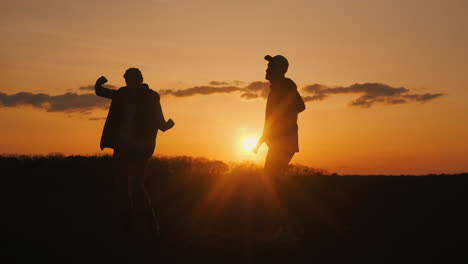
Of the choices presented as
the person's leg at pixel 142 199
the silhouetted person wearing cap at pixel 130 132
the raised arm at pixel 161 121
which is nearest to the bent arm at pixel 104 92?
the silhouetted person wearing cap at pixel 130 132

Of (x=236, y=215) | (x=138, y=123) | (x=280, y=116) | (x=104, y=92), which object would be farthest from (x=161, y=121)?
(x=236, y=215)

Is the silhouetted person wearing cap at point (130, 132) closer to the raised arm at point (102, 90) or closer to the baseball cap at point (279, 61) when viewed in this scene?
the raised arm at point (102, 90)

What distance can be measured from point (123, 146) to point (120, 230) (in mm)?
1499

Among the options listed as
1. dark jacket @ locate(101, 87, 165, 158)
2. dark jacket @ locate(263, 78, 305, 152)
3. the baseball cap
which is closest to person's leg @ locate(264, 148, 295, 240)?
dark jacket @ locate(263, 78, 305, 152)

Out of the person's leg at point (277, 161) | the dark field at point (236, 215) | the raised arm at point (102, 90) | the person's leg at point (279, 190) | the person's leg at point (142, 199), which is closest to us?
the dark field at point (236, 215)

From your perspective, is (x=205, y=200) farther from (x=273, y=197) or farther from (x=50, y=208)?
(x=273, y=197)

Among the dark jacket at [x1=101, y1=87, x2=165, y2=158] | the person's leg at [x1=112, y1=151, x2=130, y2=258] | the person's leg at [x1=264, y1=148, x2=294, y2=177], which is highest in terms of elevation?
the dark jacket at [x1=101, y1=87, x2=165, y2=158]

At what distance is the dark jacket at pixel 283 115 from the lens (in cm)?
1032

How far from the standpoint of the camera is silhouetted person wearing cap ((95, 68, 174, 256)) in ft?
34.3

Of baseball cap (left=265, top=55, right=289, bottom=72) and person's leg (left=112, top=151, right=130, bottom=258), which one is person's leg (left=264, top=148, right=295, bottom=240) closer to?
baseball cap (left=265, top=55, right=289, bottom=72)

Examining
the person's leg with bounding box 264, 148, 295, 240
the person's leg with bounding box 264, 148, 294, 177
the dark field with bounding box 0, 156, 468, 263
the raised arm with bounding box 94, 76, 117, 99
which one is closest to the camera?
the dark field with bounding box 0, 156, 468, 263

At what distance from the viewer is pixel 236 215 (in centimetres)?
1341

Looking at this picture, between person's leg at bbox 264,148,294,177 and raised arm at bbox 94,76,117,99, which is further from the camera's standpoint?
person's leg at bbox 264,148,294,177

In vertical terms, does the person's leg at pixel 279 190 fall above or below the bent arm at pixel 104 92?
below
